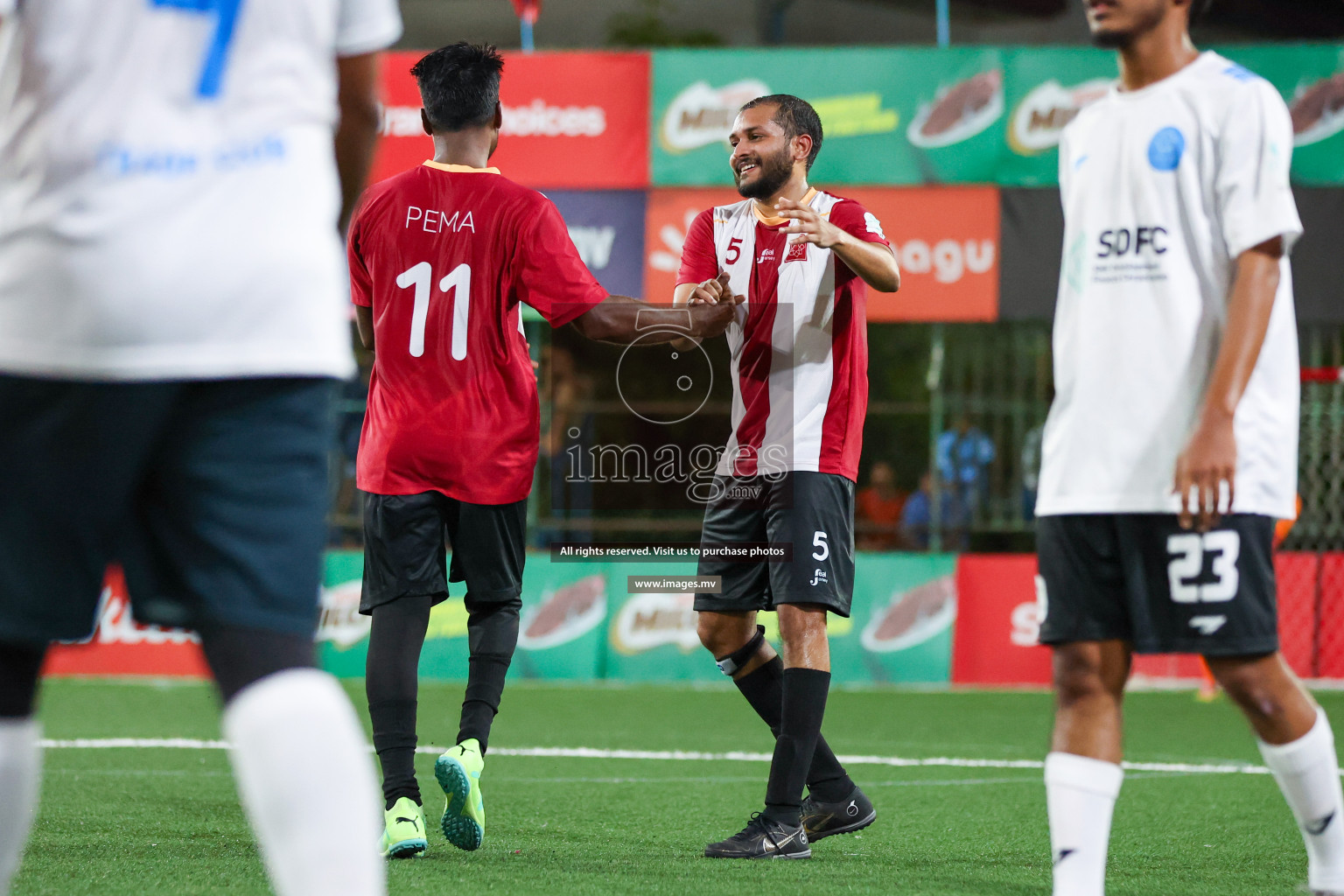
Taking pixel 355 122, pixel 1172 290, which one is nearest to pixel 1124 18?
pixel 1172 290

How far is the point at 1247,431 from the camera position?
10.2 ft

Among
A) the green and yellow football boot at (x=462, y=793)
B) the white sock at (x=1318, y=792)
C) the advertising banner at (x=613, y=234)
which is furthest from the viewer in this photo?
the advertising banner at (x=613, y=234)

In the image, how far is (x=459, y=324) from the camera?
4555 mm

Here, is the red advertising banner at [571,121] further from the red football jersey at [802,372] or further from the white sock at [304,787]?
the white sock at [304,787]

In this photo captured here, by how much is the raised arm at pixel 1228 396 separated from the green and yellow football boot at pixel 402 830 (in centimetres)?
224

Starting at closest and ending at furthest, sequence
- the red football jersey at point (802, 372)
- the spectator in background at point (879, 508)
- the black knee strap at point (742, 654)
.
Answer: the red football jersey at point (802, 372), the black knee strap at point (742, 654), the spectator in background at point (879, 508)

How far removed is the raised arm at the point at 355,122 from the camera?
2.41 m

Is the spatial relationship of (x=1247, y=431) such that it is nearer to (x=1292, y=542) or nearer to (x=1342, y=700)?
(x=1342, y=700)

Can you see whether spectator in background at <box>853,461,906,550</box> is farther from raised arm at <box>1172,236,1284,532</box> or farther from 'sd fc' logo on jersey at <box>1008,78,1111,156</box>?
raised arm at <box>1172,236,1284,532</box>

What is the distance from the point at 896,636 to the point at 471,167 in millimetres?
8607

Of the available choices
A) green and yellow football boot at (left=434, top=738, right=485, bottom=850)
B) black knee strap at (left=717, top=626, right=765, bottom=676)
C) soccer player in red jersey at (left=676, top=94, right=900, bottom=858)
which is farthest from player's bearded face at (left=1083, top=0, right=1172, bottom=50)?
green and yellow football boot at (left=434, top=738, right=485, bottom=850)

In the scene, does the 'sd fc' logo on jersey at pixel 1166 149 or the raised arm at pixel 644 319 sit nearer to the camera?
the 'sd fc' logo on jersey at pixel 1166 149

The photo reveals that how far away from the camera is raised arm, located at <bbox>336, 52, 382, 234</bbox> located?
2.41 m

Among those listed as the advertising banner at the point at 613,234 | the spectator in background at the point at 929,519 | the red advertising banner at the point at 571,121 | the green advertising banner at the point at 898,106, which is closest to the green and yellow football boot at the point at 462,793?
the advertising banner at the point at 613,234
